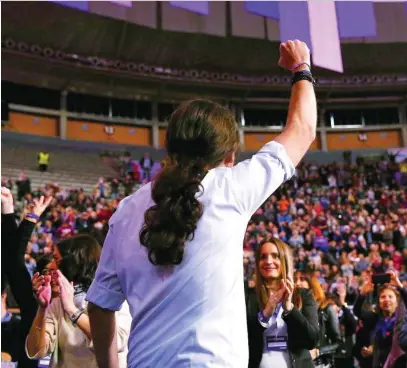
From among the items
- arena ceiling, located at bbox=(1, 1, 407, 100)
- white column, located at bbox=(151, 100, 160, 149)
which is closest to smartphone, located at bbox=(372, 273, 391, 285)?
arena ceiling, located at bbox=(1, 1, 407, 100)

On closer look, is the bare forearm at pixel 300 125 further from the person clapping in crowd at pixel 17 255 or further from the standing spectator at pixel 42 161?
the standing spectator at pixel 42 161

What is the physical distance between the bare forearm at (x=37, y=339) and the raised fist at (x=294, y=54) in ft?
4.80

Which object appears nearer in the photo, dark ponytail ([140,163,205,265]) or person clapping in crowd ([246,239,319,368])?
dark ponytail ([140,163,205,265])

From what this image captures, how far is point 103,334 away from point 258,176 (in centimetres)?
59

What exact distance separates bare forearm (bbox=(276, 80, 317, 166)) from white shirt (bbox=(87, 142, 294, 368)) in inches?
1.7

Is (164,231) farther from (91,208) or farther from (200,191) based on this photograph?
(91,208)

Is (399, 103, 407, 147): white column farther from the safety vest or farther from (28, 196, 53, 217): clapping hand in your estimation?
(28, 196, 53, 217): clapping hand

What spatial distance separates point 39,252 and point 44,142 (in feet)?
41.8

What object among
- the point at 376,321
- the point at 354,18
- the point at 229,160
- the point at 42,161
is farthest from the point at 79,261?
the point at 42,161

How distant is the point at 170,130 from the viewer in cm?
147

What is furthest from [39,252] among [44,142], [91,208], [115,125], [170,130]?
[115,125]

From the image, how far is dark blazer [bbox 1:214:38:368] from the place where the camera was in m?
2.70

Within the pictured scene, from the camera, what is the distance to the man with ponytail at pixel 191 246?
1334 millimetres

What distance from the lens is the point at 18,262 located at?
2.70 metres
